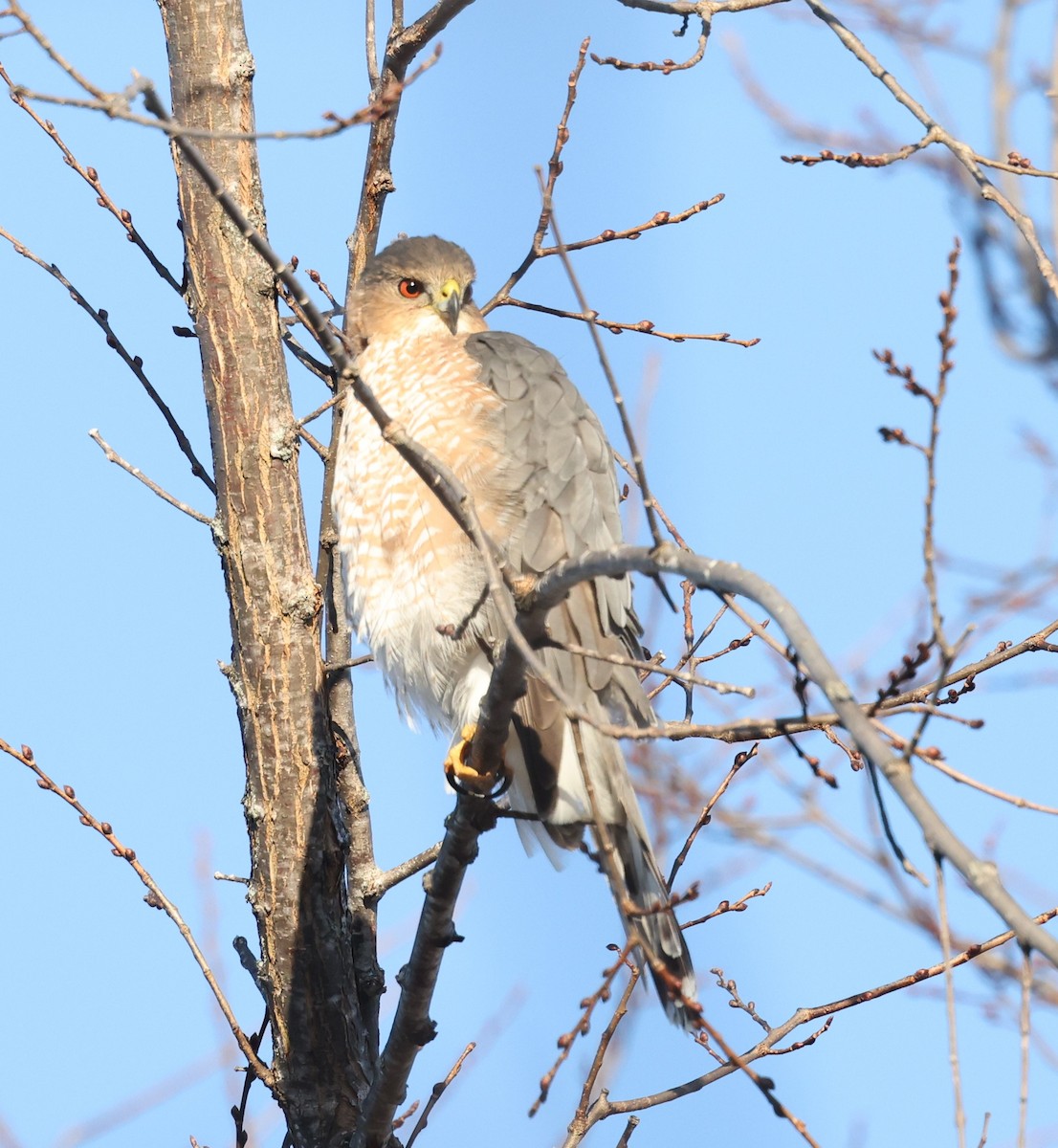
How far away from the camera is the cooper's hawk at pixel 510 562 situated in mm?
3605

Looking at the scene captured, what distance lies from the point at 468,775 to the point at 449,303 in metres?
2.02

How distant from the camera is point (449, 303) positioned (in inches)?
186

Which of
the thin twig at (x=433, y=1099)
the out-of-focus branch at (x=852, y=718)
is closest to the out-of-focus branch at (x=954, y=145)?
the out-of-focus branch at (x=852, y=718)

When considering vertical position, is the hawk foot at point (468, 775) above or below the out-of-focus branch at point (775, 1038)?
above

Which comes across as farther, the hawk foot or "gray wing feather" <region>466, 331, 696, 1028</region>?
"gray wing feather" <region>466, 331, 696, 1028</region>

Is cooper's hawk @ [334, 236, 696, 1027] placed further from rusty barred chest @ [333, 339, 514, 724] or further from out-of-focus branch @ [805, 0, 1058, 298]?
out-of-focus branch @ [805, 0, 1058, 298]

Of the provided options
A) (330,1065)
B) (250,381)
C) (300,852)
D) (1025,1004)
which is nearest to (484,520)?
(250,381)

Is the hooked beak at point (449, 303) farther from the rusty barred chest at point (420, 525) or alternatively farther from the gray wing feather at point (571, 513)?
the gray wing feather at point (571, 513)

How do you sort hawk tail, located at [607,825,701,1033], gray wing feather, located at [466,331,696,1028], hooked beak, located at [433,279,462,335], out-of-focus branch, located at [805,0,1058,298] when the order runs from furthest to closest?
1. hooked beak, located at [433,279,462,335]
2. gray wing feather, located at [466,331,696,1028]
3. hawk tail, located at [607,825,701,1033]
4. out-of-focus branch, located at [805,0,1058,298]

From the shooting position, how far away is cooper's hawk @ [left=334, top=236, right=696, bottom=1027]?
361 centimetres

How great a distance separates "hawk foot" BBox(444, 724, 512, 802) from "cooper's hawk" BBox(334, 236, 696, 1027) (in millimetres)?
258

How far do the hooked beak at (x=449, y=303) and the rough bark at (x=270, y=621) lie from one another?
87 centimetres


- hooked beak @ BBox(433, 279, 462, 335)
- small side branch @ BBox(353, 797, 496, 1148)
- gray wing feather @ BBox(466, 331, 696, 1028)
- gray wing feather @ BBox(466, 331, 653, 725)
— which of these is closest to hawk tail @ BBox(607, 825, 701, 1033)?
gray wing feather @ BBox(466, 331, 696, 1028)

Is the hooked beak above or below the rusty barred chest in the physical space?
above
